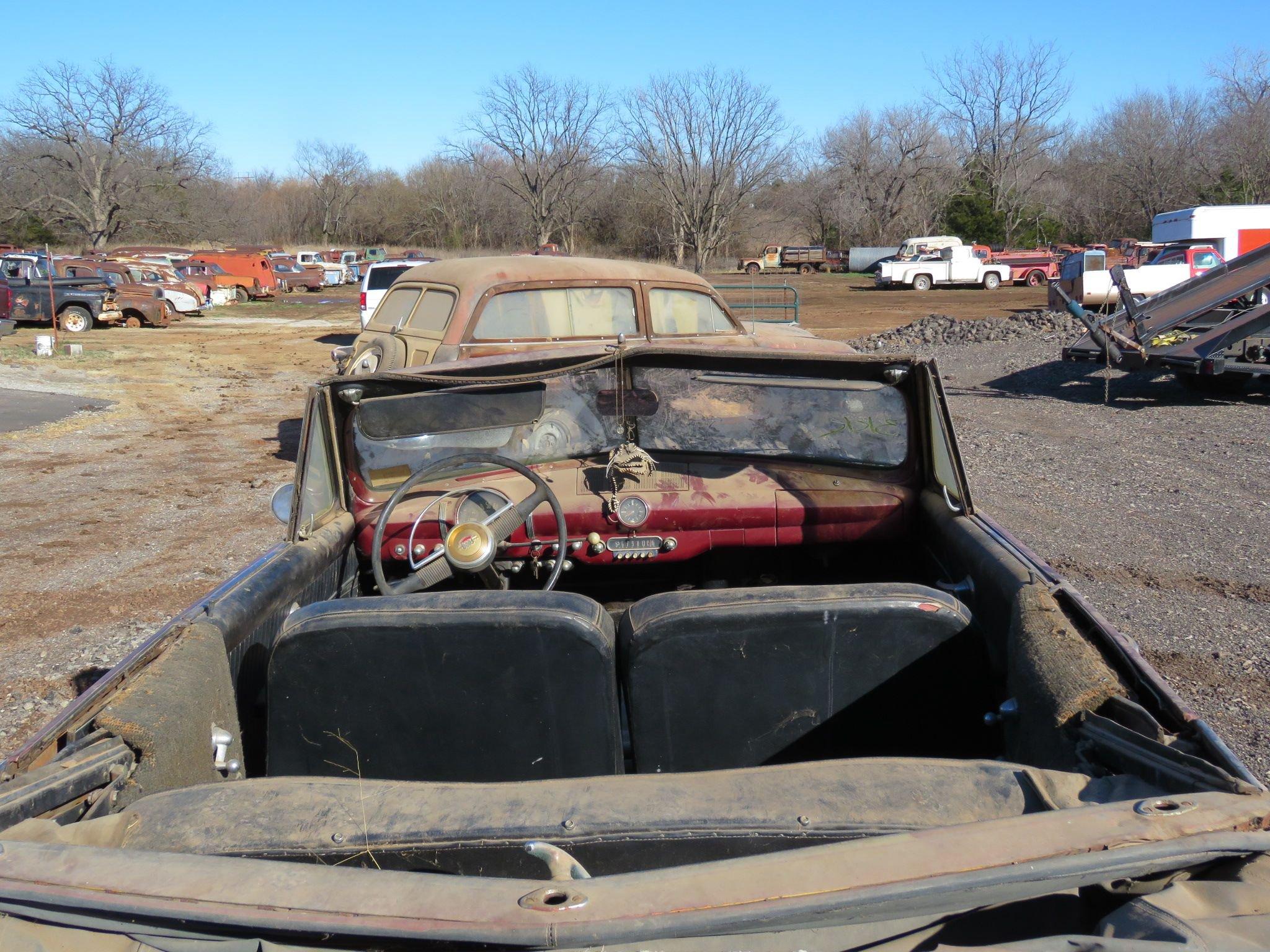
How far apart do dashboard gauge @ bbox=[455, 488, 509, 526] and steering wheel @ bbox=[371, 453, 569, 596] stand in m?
0.03

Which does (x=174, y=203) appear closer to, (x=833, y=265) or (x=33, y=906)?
(x=833, y=265)

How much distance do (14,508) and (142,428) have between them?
4.26 metres

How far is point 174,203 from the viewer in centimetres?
6500

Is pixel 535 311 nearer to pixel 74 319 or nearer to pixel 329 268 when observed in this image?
pixel 74 319

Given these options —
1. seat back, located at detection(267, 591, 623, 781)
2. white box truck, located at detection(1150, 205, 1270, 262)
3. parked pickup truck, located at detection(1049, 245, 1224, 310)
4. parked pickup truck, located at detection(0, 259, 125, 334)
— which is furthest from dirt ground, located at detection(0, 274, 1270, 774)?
white box truck, located at detection(1150, 205, 1270, 262)

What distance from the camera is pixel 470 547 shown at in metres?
2.92

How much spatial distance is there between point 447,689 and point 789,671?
78 centimetres

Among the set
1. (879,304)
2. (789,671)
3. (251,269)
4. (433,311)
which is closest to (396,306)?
(433,311)

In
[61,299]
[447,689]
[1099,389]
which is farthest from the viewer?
[61,299]

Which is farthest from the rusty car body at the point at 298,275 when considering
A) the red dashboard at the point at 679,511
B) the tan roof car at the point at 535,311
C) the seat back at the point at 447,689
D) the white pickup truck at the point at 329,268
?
the seat back at the point at 447,689

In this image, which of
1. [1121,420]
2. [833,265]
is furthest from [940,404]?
[833,265]

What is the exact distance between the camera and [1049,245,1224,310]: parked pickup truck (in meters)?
22.7

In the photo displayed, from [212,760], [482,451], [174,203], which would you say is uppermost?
[174,203]

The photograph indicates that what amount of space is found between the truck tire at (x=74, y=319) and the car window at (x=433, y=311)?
20178 mm
